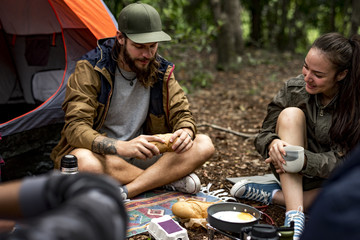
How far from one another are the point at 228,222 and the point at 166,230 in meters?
0.33

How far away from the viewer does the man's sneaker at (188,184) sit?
277 centimetres

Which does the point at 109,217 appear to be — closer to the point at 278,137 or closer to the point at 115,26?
the point at 278,137

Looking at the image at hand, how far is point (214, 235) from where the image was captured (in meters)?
2.25

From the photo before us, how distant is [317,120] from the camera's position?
8.34 feet

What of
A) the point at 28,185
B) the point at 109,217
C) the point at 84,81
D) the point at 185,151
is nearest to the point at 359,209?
the point at 109,217

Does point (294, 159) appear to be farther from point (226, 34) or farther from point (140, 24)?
point (226, 34)

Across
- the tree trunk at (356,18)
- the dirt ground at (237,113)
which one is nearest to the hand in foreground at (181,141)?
the dirt ground at (237,113)

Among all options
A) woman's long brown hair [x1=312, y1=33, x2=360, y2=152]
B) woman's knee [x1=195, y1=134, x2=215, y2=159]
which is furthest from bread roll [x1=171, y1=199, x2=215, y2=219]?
woman's long brown hair [x1=312, y1=33, x2=360, y2=152]

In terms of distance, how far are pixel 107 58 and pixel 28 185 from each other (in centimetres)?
188

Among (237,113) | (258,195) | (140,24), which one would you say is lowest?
(237,113)

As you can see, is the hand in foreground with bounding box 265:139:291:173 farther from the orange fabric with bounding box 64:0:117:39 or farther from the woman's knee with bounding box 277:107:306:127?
the orange fabric with bounding box 64:0:117:39

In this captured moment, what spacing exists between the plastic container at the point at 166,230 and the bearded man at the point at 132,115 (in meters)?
0.46

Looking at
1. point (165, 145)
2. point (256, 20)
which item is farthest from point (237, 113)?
point (256, 20)

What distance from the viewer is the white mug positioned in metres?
2.32
